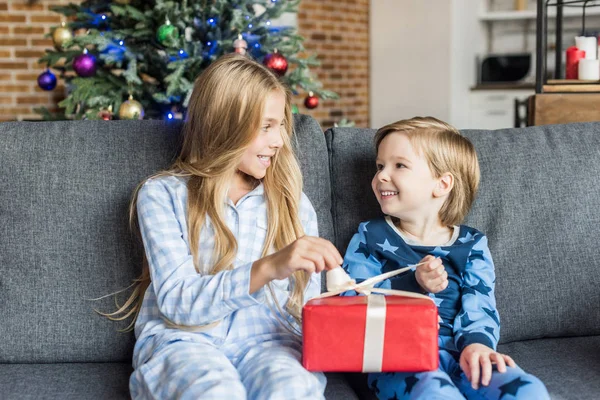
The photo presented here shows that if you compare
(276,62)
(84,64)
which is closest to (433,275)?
(276,62)

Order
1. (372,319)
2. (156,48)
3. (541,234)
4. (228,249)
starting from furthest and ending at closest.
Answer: (156,48), (541,234), (228,249), (372,319)

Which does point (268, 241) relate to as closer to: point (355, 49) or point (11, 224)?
point (11, 224)

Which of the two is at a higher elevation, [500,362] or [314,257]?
[314,257]

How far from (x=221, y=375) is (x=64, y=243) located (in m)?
0.55

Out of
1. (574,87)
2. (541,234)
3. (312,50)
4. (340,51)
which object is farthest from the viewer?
(340,51)

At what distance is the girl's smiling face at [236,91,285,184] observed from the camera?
1.71 meters

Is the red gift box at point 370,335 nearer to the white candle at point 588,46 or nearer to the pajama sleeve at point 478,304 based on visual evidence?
the pajama sleeve at point 478,304

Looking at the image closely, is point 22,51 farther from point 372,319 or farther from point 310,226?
point 372,319

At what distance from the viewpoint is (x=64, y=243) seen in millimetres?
1751

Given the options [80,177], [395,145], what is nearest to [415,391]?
[395,145]

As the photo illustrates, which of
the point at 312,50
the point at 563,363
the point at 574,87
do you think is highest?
the point at 312,50

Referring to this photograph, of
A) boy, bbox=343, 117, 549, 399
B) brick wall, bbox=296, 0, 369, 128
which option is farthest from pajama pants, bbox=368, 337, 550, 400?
brick wall, bbox=296, 0, 369, 128

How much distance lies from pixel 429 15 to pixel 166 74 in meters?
3.66

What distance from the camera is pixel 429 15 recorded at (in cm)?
655
